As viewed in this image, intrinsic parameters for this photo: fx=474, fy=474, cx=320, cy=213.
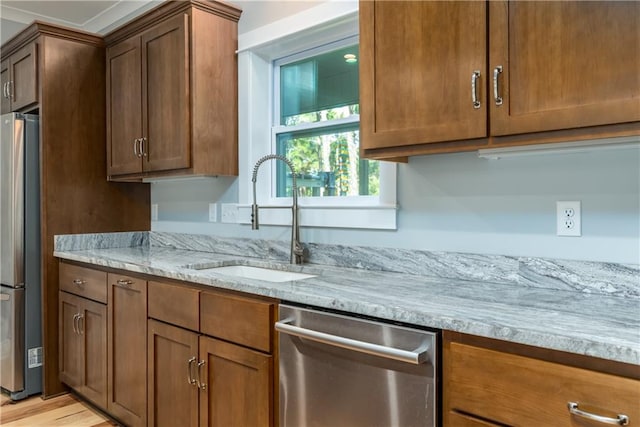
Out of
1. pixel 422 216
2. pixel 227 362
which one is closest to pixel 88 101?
pixel 227 362

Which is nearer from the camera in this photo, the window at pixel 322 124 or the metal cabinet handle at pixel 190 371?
the metal cabinet handle at pixel 190 371

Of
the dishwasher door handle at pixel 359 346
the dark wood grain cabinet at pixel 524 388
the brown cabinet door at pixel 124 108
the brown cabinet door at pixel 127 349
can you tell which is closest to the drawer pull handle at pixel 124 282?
the brown cabinet door at pixel 127 349

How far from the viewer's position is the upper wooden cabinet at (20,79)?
2.87 metres

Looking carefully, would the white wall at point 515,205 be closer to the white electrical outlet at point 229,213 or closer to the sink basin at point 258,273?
the sink basin at point 258,273

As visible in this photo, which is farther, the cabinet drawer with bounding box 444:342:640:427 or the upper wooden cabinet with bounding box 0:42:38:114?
the upper wooden cabinet with bounding box 0:42:38:114

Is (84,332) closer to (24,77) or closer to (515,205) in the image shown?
(24,77)

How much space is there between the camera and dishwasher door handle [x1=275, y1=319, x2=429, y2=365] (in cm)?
119

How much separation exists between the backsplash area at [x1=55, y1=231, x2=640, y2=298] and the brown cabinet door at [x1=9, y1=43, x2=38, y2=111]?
4.66 ft

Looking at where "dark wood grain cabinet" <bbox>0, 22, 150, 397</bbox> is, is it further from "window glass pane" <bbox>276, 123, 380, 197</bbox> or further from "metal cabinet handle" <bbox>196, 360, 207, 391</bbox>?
"metal cabinet handle" <bbox>196, 360, 207, 391</bbox>

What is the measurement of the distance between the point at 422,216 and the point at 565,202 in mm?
523

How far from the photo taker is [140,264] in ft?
7.18

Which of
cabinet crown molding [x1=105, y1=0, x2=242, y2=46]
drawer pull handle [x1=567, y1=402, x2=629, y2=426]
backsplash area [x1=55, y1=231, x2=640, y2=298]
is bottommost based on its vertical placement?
drawer pull handle [x1=567, y1=402, x2=629, y2=426]

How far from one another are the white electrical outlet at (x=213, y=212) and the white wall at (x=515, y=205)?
0.88m

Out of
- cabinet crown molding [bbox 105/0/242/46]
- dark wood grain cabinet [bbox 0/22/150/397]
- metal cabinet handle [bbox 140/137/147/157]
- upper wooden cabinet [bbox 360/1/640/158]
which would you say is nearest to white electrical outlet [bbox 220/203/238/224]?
metal cabinet handle [bbox 140/137/147/157]
